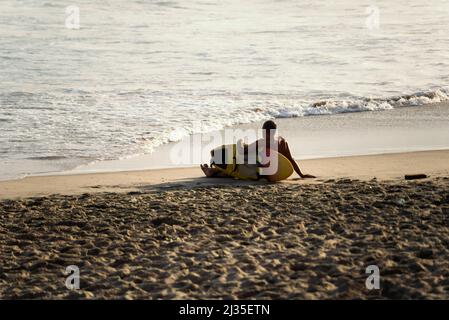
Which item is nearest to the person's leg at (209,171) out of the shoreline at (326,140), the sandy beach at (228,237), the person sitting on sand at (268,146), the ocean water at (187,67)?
the person sitting on sand at (268,146)

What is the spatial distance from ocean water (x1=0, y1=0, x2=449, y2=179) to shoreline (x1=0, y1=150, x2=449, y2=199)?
2.84 feet

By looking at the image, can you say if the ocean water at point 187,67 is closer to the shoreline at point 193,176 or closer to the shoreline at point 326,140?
the shoreline at point 326,140

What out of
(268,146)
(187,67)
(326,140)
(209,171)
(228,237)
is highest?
(187,67)

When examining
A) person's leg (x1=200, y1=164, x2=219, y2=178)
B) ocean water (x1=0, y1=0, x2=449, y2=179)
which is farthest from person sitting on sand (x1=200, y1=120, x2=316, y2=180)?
ocean water (x1=0, y1=0, x2=449, y2=179)

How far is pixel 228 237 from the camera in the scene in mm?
7754

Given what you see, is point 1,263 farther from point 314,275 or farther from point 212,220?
point 314,275

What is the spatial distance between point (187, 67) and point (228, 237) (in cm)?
1280

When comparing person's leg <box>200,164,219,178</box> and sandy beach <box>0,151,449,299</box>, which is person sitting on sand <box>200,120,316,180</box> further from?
sandy beach <box>0,151,449,299</box>

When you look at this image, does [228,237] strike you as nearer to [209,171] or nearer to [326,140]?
[209,171]

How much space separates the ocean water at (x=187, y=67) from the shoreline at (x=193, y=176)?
0.87 meters

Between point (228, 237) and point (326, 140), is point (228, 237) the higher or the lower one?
the lower one

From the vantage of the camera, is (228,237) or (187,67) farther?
(187,67)

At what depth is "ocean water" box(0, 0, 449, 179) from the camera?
1365 centimetres

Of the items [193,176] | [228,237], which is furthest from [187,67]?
[228,237]
